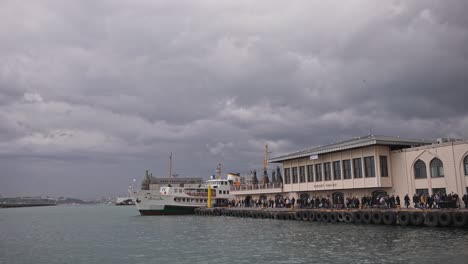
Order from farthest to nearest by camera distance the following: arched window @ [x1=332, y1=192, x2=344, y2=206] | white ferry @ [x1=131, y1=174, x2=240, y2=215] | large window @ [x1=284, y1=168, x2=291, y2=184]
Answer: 1. white ferry @ [x1=131, y1=174, x2=240, y2=215]
2. large window @ [x1=284, y1=168, x2=291, y2=184]
3. arched window @ [x1=332, y1=192, x2=344, y2=206]

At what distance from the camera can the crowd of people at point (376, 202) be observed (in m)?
35.6

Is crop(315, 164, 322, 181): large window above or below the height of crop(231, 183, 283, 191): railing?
above

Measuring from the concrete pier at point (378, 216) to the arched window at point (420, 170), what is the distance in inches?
259

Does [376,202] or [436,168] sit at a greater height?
[436,168]

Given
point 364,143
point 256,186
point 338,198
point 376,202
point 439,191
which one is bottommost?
point 376,202

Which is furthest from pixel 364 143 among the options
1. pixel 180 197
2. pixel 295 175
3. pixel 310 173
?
pixel 180 197

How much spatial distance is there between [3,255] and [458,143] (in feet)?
123

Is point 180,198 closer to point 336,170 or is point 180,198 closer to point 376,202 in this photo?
point 336,170

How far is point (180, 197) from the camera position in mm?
72438

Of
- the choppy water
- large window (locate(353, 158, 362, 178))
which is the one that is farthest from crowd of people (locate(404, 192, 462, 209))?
large window (locate(353, 158, 362, 178))

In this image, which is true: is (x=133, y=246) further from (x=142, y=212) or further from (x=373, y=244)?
(x=142, y=212)

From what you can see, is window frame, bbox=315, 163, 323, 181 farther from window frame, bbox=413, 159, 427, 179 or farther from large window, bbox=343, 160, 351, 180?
window frame, bbox=413, 159, 427, 179

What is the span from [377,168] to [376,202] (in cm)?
349

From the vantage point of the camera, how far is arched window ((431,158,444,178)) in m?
39.3
